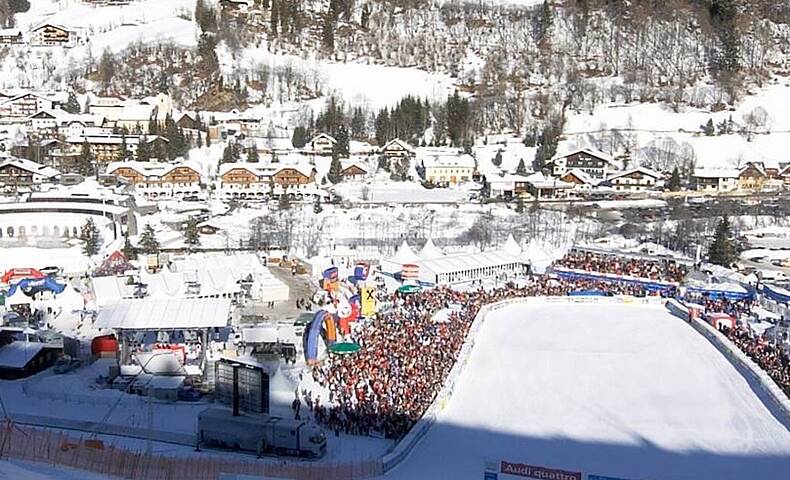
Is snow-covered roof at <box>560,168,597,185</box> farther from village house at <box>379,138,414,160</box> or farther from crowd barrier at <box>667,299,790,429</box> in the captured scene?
crowd barrier at <box>667,299,790,429</box>

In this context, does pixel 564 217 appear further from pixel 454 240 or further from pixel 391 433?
pixel 391 433

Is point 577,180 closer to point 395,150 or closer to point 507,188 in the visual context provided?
point 507,188

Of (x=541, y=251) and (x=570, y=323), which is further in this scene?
(x=541, y=251)

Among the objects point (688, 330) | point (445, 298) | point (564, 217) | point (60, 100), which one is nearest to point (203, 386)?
point (445, 298)

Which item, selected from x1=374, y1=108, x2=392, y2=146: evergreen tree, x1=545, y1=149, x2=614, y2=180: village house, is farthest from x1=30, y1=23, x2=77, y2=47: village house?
x1=545, y1=149, x2=614, y2=180: village house

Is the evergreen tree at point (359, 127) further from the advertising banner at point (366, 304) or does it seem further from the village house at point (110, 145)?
the advertising banner at point (366, 304)

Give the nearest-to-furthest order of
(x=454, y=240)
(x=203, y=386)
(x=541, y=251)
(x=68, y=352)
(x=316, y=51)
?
1. (x=203, y=386)
2. (x=68, y=352)
3. (x=541, y=251)
4. (x=454, y=240)
5. (x=316, y=51)

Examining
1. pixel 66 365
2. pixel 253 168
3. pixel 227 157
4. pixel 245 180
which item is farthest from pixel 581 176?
pixel 66 365
